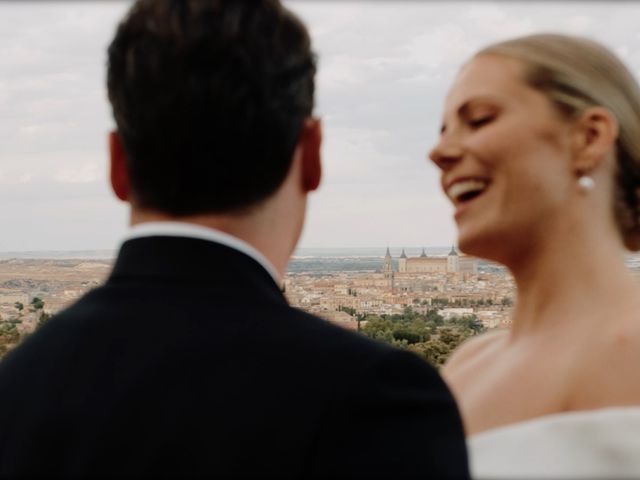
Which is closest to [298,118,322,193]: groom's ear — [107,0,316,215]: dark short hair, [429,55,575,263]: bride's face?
[107,0,316,215]: dark short hair

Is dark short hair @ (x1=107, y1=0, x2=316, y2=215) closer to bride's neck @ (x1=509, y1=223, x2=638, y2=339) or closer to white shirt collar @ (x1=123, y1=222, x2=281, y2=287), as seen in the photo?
white shirt collar @ (x1=123, y1=222, x2=281, y2=287)

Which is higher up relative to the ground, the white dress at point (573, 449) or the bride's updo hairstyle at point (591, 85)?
the bride's updo hairstyle at point (591, 85)

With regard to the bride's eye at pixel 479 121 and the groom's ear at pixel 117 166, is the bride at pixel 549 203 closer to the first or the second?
the bride's eye at pixel 479 121

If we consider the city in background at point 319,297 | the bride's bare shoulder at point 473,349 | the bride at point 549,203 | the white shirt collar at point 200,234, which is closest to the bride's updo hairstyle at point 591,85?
the bride at point 549,203

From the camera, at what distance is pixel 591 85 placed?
1.40 meters

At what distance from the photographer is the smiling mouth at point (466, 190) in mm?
1406

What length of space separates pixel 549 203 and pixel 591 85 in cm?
20

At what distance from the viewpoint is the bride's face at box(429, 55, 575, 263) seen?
4.50 ft

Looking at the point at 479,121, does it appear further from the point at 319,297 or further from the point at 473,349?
the point at 319,297

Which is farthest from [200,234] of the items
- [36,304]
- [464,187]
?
[36,304]

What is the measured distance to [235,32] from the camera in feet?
2.83

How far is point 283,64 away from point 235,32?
57 millimetres

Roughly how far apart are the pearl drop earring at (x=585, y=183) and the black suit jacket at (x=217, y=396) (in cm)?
64

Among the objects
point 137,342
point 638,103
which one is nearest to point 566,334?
point 638,103
